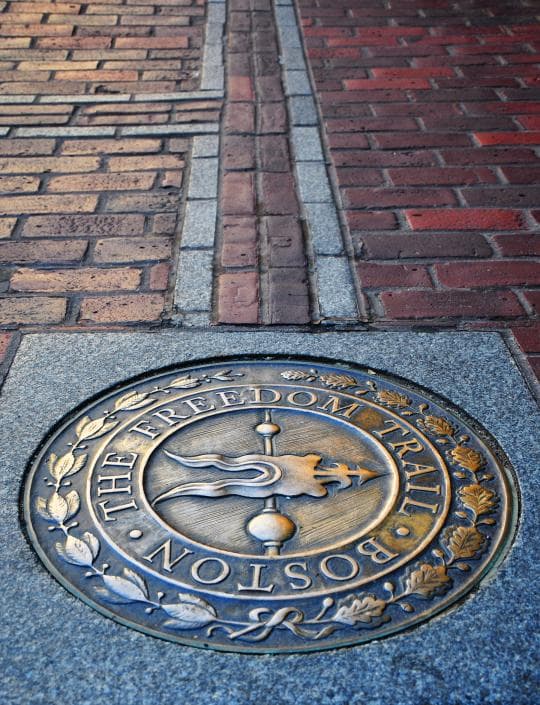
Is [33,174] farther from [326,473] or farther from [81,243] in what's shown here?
[326,473]

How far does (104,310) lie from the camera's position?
232 cm

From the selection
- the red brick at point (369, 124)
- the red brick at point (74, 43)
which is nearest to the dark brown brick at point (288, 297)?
the red brick at point (369, 124)

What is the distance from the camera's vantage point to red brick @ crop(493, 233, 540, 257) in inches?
101

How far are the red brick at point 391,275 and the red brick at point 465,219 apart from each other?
27 centimetres

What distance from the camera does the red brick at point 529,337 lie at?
216 cm

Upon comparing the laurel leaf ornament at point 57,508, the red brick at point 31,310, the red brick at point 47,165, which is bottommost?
the red brick at point 47,165

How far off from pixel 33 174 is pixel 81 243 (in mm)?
618

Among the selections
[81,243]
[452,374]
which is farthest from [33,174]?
[452,374]

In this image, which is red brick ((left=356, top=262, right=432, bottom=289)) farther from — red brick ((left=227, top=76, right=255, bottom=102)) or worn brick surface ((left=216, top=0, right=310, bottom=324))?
red brick ((left=227, top=76, right=255, bottom=102))

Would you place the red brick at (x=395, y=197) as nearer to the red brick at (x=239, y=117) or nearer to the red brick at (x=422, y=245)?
the red brick at (x=422, y=245)

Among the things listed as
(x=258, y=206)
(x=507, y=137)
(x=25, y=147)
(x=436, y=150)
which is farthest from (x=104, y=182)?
(x=507, y=137)

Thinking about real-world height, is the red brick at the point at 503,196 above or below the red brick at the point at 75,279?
above

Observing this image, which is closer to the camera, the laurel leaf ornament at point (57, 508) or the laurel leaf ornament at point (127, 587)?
the laurel leaf ornament at point (127, 587)

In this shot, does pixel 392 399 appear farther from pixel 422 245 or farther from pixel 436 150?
pixel 436 150
